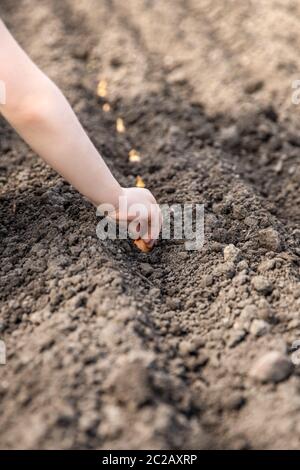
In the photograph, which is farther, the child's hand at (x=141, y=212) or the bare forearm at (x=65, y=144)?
the child's hand at (x=141, y=212)

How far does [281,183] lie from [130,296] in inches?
30.9

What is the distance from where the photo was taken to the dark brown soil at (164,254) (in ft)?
3.60

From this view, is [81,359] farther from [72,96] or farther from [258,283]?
[72,96]

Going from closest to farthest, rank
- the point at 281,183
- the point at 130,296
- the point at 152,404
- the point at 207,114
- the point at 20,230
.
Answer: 1. the point at 152,404
2. the point at 130,296
3. the point at 20,230
4. the point at 281,183
5. the point at 207,114

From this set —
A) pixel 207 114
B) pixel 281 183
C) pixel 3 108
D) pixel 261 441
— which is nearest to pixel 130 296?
pixel 261 441

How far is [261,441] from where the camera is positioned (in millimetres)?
1088

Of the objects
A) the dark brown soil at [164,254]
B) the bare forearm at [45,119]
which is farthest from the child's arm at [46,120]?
the dark brown soil at [164,254]

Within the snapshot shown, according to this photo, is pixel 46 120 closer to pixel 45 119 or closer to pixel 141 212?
pixel 45 119

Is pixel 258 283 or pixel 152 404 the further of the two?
pixel 258 283

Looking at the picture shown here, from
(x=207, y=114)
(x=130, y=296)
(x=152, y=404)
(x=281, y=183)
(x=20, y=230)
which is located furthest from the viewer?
(x=207, y=114)

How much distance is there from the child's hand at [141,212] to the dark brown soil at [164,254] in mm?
73

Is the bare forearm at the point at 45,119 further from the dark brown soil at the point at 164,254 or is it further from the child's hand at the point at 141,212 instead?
the dark brown soil at the point at 164,254

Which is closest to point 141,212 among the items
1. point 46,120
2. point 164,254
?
point 164,254

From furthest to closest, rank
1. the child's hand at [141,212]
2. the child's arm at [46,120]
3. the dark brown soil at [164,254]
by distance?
1. the child's hand at [141,212]
2. the child's arm at [46,120]
3. the dark brown soil at [164,254]
